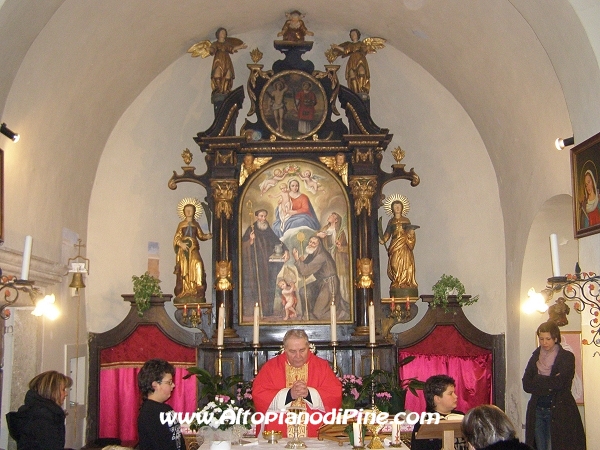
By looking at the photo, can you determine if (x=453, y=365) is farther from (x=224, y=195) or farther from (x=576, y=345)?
(x=224, y=195)

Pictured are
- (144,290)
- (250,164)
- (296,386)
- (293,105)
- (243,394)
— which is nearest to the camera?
(296,386)

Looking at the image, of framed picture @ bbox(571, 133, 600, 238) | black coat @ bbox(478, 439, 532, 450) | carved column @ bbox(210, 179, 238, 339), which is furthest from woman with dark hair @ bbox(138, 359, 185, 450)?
carved column @ bbox(210, 179, 238, 339)

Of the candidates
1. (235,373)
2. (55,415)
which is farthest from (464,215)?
(55,415)

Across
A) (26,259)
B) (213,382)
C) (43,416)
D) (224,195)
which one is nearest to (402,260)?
(224,195)

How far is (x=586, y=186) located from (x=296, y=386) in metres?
3.08

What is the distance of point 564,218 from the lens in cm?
954

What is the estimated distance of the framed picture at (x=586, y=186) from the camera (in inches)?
253

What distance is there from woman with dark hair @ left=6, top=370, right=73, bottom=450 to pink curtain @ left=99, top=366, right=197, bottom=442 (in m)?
4.46

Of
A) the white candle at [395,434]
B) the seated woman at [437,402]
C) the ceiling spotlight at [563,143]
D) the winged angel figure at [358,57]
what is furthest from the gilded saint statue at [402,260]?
the seated woman at [437,402]

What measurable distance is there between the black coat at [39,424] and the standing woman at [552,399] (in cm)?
474

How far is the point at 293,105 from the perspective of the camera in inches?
436

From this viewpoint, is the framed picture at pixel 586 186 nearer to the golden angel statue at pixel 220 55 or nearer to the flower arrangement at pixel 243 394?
the flower arrangement at pixel 243 394

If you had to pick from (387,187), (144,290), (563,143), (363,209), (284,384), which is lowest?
(284,384)

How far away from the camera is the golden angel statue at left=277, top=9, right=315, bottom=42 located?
11.0 meters
